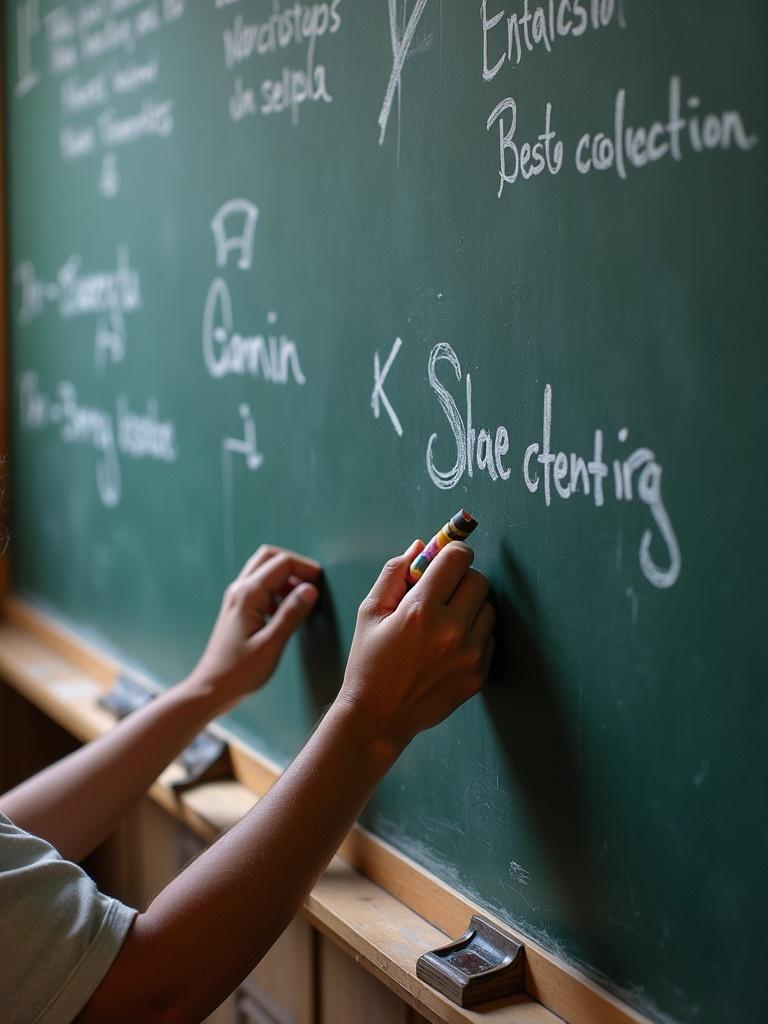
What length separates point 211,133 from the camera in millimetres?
1549

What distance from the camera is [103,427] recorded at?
201 centimetres

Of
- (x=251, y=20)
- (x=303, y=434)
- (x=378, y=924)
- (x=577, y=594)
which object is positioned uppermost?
(x=251, y=20)

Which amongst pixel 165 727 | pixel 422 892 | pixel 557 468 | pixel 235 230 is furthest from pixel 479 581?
pixel 235 230

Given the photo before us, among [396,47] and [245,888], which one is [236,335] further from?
[245,888]

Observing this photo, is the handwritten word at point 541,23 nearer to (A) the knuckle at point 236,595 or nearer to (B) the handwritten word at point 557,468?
(B) the handwritten word at point 557,468

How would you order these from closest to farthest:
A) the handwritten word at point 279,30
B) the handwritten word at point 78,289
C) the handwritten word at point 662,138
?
the handwritten word at point 662,138 < the handwritten word at point 279,30 < the handwritten word at point 78,289

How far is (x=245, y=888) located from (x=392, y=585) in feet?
0.94

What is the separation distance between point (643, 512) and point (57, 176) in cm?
162

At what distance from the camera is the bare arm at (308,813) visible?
95 centimetres

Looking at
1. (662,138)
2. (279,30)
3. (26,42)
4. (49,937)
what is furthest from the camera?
(26,42)

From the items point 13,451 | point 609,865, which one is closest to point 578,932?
point 609,865

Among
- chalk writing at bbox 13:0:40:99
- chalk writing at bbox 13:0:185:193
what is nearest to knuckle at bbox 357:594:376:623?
chalk writing at bbox 13:0:185:193

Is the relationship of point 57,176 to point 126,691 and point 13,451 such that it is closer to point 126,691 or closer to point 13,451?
point 13,451

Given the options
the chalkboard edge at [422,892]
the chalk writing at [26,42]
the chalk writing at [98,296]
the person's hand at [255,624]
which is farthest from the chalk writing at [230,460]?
the chalk writing at [26,42]
